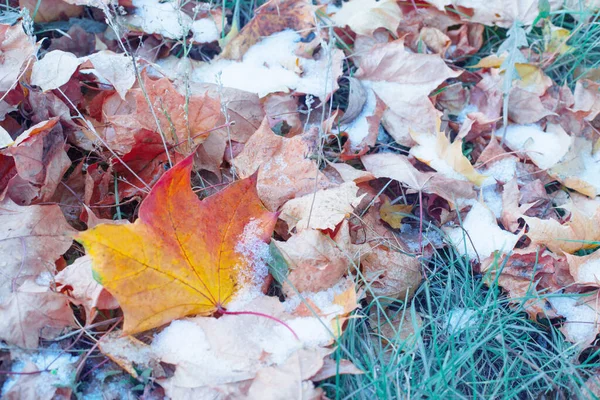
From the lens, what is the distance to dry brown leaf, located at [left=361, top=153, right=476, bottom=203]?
1.53 meters

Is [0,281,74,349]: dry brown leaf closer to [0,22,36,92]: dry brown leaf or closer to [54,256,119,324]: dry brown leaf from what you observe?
[54,256,119,324]: dry brown leaf

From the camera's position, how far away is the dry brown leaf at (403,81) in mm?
1724

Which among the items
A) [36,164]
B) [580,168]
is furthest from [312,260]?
[580,168]

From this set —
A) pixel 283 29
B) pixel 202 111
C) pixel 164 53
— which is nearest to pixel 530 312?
pixel 202 111

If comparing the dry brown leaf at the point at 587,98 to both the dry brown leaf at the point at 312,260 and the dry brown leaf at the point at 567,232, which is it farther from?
the dry brown leaf at the point at 312,260

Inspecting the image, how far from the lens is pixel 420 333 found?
1275mm

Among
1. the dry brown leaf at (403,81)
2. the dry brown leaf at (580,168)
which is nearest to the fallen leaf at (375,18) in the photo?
the dry brown leaf at (403,81)

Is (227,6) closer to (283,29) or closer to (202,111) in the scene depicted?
(283,29)

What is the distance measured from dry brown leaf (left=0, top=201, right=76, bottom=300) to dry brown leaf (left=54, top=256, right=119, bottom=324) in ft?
0.24

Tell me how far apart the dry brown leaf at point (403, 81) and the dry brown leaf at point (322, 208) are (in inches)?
16.6

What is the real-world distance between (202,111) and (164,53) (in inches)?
19.0

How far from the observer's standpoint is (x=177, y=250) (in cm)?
115

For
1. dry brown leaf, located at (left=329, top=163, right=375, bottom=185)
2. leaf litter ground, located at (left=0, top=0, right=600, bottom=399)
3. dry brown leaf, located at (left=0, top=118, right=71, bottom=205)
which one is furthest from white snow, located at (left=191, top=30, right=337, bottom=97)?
dry brown leaf, located at (left=0, top=118, right=71, bottom=205)

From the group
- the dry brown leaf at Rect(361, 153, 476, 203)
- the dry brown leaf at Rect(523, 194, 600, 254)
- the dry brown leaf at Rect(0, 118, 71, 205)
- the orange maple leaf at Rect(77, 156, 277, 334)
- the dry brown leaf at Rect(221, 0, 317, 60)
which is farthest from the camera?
the dry brown leaf at Rect(221, 0, 317, 60)
